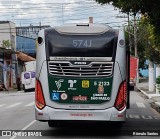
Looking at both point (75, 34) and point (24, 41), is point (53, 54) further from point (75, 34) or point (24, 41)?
point (24, 41)

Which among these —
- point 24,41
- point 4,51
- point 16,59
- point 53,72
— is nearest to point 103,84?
point 53,72

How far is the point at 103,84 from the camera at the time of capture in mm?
12953

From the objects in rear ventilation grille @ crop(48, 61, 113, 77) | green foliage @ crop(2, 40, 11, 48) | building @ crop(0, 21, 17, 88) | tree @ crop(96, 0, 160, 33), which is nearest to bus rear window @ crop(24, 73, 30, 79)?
building @ crop(0, 21, 17, 88)

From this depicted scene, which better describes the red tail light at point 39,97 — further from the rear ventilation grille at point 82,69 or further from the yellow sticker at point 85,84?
the yellow sticker at point 85,84

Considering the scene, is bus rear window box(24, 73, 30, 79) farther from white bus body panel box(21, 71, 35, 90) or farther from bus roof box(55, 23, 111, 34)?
bus roof box(55, 23, 111, 34)

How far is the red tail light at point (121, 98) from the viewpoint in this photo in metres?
12.9

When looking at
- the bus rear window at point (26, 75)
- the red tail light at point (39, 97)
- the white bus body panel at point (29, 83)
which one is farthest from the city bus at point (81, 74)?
the bus rear window at point (26, 75)

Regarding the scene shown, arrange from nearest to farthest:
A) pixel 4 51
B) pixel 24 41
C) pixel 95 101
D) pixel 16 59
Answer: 1. pixel 95 101
2. pixel 4 51
3. pixel 16 59
4. pixel 24 41

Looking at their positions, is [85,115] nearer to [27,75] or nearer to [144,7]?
[144,7]

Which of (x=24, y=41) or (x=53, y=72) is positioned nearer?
(x=53, y=72)

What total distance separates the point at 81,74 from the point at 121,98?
4.25 feet

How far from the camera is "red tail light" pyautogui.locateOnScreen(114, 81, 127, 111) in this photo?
1289 cm

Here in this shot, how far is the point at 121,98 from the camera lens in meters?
13.0

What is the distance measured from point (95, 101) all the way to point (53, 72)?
1.43m
